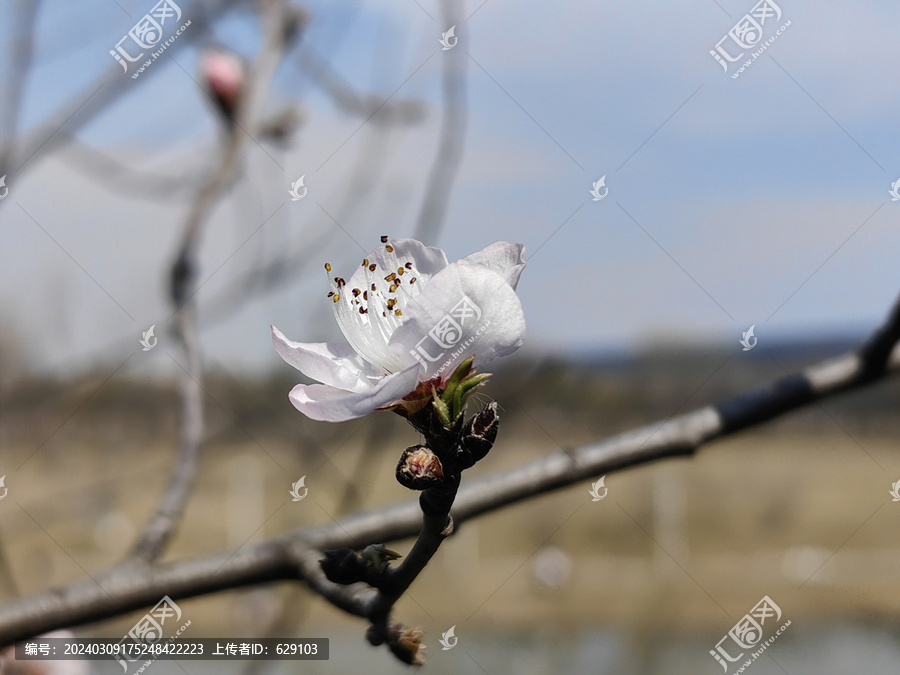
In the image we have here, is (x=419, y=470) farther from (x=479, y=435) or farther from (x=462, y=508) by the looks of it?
(x=462, y=508)

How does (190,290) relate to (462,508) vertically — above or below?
above

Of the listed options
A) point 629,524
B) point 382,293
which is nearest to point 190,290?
point 382,293

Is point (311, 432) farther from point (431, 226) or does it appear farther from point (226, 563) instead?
point (226, 563)

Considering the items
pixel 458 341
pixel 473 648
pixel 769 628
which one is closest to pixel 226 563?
pixel 458 341

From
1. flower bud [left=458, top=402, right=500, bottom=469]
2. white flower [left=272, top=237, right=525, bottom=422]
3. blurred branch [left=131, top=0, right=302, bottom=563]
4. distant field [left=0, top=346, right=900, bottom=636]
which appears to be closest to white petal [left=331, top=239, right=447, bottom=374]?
white flower [left=272, top=237, right=525, bottom=422]

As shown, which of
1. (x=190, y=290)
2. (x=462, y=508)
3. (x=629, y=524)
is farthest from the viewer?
(x=629, y=524)

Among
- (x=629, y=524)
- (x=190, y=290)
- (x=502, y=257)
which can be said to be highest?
(x=629, y=524)

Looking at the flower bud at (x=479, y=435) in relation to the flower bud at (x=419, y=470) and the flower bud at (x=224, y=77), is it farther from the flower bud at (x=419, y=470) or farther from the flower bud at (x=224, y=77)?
the flower bud at (x=224, y=77)

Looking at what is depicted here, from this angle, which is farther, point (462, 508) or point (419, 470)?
point (462, 508)
